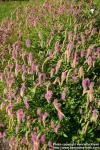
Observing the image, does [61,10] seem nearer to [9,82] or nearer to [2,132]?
[9,82]

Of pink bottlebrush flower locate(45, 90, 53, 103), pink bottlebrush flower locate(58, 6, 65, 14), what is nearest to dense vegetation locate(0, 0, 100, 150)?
pink bottlebrush flower locate(45, 90, 53, 103)

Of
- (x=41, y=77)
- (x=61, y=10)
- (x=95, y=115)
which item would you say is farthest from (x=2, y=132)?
(x=61, y=10)

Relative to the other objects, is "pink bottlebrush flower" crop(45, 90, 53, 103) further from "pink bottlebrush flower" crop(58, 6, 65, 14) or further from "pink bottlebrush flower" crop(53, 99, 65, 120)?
"pink bottlebrush flower" crop(58, 6, 65, 14)

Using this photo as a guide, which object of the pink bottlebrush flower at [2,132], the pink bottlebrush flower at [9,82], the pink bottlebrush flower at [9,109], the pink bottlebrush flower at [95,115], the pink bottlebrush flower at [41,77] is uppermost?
the pink bottlebrush flower at [41,77]

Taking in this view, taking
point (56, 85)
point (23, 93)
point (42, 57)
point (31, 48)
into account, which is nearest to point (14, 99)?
point (23, 93)

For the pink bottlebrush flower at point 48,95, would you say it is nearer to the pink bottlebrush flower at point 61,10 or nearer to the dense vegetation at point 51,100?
the dense vegetation at point 51,100

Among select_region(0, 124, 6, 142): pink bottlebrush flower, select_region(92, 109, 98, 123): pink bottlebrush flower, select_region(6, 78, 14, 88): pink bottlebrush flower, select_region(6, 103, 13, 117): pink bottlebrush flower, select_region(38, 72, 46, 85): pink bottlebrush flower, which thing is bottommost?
select_region(0, 124, 6, 142): pink bottlebrush flower

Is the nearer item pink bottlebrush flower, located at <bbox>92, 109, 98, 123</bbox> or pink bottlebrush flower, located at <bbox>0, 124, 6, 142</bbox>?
pink bottlebrush flower, located at <bbox>92, 109, 98, 123</bbox>

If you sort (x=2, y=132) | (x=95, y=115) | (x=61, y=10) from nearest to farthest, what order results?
(x=95, y=115) → (x=2, y=132) → (x=61, y=10)

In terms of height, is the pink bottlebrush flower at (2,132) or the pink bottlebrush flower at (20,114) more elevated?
the pink bottlebrush flower at (20,114)

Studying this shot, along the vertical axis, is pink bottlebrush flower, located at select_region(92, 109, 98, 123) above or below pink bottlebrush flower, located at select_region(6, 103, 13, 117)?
below

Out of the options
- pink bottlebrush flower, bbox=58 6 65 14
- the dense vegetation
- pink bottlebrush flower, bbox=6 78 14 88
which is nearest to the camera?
the dense vegetation

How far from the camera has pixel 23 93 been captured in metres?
5.58

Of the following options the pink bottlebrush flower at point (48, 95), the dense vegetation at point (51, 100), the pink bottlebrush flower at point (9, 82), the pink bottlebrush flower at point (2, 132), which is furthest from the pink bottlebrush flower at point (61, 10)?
the pink bottlebrush flower at point (48, 95)
